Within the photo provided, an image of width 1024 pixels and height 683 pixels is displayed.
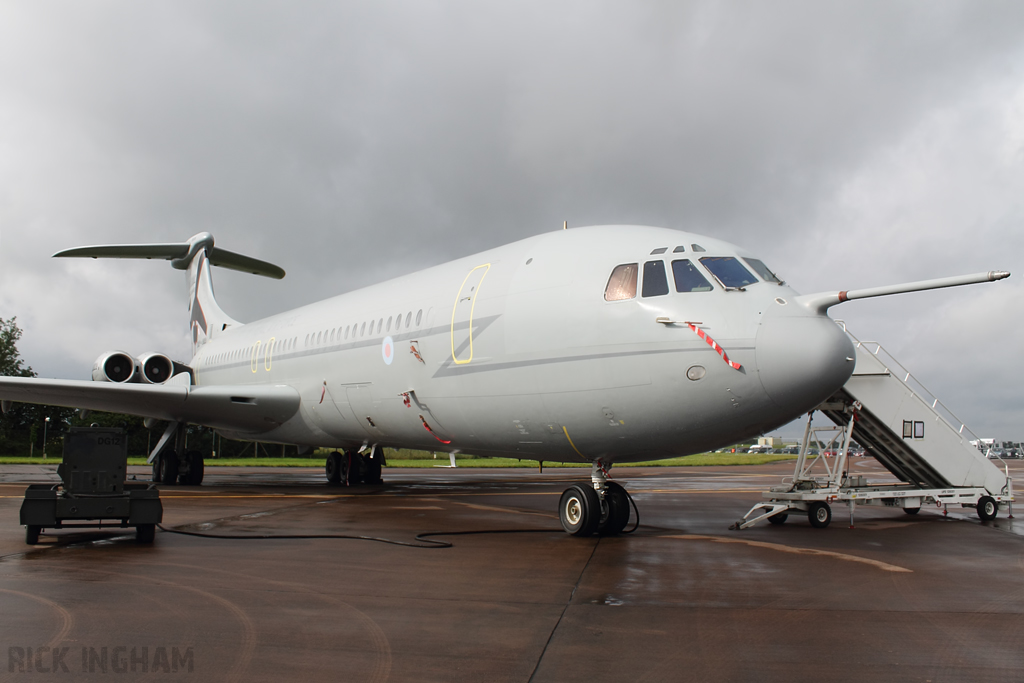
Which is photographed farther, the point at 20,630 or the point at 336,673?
the point at 20,630

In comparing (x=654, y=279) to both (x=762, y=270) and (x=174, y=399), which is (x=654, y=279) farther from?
(x=174, y=399)

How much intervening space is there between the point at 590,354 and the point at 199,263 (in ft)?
74.1

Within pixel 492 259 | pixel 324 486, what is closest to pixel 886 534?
pixel 492 259

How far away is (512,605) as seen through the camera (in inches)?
238

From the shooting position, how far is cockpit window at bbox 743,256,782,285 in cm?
930

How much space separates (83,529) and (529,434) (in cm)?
672

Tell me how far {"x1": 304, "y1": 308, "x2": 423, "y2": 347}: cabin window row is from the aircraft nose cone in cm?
608

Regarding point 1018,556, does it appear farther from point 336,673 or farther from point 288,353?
point 288,353

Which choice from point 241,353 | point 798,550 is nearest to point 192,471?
point 241,353

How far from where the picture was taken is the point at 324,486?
21.1 m

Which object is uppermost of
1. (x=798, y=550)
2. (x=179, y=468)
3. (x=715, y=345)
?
(x=715, y=345)

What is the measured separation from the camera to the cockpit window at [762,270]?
9304mm

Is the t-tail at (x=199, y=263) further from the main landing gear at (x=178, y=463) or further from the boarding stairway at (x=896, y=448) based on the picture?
the boarding stairway at (x=896, y=448)

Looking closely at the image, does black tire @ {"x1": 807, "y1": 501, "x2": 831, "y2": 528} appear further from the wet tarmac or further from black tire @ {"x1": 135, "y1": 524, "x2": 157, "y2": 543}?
black tire @ {"x1": 135, "y1": 524, "x2": 157, "y2": 543}
